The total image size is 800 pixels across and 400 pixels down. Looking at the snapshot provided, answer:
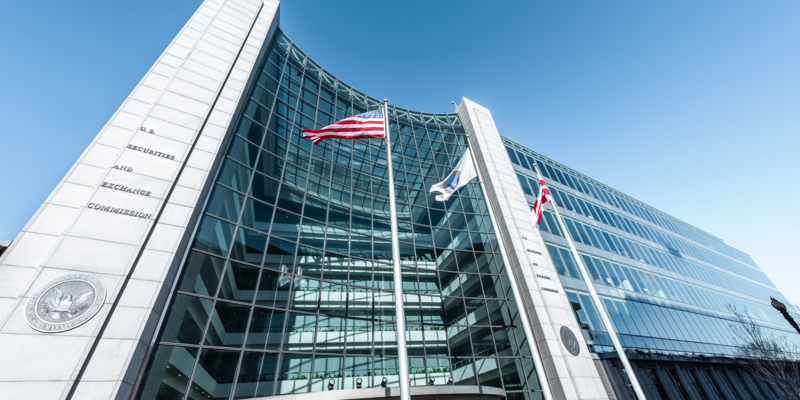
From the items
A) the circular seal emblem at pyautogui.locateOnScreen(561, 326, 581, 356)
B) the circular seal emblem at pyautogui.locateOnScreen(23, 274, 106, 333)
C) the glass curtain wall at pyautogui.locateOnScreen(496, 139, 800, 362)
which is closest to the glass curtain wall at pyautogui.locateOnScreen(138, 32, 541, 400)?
the circular seal emblem at pyautogui.locateOnScreen(23, 274, 106, 333)

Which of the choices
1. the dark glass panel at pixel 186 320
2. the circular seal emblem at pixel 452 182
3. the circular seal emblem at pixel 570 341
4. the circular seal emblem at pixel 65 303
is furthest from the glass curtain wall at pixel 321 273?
the circular seal emblem at pixel 452 182

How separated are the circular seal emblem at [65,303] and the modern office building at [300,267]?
47 millimetres

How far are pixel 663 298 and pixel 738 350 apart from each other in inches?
370

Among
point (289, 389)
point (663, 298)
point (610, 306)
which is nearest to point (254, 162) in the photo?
point (289, 389)

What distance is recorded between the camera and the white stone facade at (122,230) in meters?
8.70

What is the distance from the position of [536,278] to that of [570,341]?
411 centimetres

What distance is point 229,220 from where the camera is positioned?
15305 millimetres

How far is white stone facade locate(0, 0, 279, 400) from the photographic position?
8.70m

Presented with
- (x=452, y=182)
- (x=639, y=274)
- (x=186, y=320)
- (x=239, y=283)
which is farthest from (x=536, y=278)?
(x=186, y=320)

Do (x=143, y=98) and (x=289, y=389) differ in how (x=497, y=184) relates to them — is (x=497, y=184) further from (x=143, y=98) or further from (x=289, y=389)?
(x=143, y=98)

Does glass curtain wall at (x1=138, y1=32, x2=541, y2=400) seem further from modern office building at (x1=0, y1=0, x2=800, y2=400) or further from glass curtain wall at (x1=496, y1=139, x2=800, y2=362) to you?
glass curtain wall at (x1=496, y1=139, x2=800, y2=362)

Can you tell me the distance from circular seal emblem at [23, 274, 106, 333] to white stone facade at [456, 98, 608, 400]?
48.3 feet

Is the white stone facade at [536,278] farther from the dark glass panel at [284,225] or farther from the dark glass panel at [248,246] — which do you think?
the dark glass panel at [284,225]

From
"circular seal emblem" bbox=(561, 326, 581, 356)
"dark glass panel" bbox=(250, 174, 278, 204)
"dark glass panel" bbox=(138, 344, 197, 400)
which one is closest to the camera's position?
"dark glass panel" bbox=(138, 344, 197, 400)
